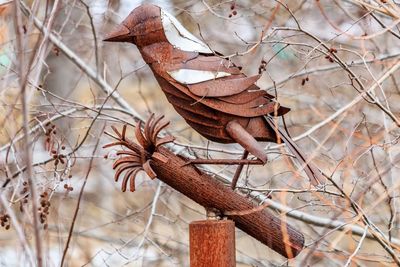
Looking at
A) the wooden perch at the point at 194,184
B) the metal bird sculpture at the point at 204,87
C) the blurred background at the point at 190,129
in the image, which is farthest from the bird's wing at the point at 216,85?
the blurred background at the point at 190,129

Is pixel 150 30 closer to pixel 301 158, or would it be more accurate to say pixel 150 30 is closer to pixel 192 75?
pixel 192 75

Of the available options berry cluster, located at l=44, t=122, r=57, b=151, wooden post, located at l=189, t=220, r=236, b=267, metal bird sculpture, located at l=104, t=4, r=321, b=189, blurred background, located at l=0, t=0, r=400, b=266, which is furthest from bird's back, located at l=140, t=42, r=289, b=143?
berry cluster, located at l=44, t=122, r=57, b=151

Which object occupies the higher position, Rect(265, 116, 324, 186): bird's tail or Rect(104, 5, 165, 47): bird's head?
Rect(104, 5, 165, 47): bird's head

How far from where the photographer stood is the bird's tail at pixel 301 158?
5.54 ft

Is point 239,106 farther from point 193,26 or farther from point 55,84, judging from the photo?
point 55,84

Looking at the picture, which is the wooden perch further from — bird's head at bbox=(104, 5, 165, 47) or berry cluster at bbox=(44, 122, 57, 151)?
berry cluster at bbox=(44, 122, 57, 151)

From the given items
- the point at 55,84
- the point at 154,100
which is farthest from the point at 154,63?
the point at 55,84

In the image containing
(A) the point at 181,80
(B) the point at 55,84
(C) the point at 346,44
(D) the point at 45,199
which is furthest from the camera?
(B) the point at 55,84

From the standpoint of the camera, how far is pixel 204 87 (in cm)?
170

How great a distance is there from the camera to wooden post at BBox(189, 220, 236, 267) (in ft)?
5.57

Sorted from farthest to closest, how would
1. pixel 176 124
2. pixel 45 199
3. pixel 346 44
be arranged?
pixel 176 124
pixel 346 44
pixel 45 199

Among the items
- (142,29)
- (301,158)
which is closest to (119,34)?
(142,29)

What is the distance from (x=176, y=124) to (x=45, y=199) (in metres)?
2.23

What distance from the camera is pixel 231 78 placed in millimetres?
Answer: 1751
